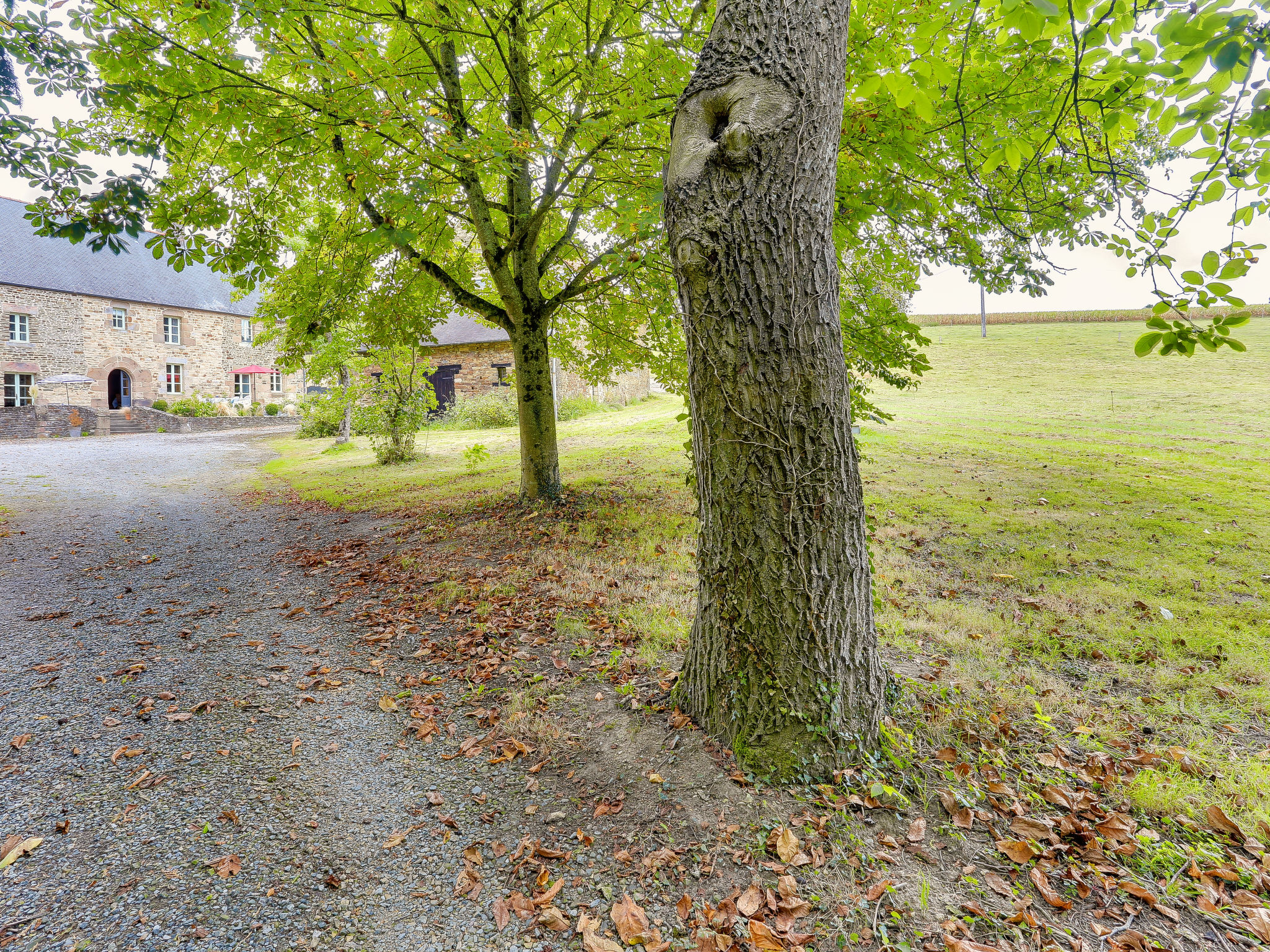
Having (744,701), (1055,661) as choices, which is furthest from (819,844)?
(1055,661)

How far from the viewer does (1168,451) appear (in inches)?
492

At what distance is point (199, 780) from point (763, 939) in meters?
2.86

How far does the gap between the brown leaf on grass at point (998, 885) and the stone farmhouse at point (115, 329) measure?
3385 cm

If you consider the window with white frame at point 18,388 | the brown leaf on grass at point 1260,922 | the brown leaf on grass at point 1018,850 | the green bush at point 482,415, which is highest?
the window with white frame at point 18,388

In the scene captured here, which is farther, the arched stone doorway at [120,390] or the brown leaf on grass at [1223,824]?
the arched stone doorway at [120,390]

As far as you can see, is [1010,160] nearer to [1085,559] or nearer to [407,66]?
[1085,559]

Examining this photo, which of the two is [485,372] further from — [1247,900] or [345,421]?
[1247,900]

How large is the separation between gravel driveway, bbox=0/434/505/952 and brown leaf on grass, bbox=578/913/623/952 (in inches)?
11.4

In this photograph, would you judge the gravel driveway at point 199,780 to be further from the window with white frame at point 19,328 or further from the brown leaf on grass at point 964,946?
the window with white frame at point 19,328

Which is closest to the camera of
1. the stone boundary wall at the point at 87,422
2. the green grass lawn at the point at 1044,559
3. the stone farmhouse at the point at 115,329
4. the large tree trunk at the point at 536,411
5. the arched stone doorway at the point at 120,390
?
the green grass lawn at the point at 1044,559

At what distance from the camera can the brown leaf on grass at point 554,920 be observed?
2283 millimetres

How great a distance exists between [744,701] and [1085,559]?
17.3 feet

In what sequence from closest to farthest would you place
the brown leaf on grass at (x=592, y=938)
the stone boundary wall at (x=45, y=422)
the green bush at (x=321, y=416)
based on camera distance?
the brown leaf on grass at (x=592, y=938), the green bush at (x=321, y=416), the stone boundary wall at (x=45, y=422)

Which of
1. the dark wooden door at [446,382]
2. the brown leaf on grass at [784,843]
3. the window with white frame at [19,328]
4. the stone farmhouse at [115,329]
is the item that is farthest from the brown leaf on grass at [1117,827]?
the window with white frame at [19,328]
